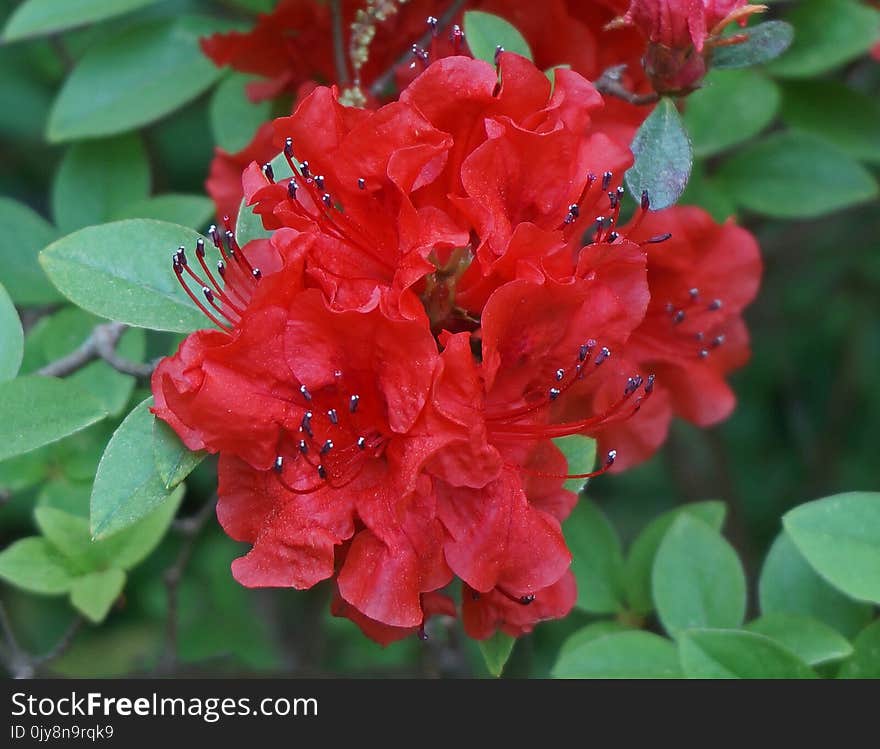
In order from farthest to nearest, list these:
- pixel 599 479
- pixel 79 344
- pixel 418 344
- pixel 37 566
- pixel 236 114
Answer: pixel 599 479, pixel 236 114, pixel 79 344, pixel 37 566, pixel 418 344

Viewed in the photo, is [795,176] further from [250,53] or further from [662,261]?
[250,53]

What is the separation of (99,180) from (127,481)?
0.76 meters

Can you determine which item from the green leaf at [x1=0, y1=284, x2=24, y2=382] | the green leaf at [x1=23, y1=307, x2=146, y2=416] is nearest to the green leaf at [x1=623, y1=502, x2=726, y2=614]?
the green leaf at [x1=23, y1=307, x2=146, y2=416]

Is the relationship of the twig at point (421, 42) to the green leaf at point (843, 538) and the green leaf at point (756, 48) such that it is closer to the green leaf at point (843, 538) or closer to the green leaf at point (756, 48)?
the green leaf at point (756, 48)

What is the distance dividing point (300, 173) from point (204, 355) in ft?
0.65

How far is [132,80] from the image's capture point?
1.70 meters

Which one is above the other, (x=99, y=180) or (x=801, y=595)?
(x=99, y=180)

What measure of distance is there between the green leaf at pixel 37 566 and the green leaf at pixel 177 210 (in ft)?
1.47

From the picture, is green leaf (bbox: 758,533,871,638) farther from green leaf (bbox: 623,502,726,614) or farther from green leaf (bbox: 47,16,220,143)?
green leaf (bbox: 47,16,220,143)

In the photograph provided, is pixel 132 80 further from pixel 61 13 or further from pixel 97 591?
pixel 97 591

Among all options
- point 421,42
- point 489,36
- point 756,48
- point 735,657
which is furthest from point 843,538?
point 421,42

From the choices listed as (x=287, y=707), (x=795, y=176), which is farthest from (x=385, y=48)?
(x=287, y=707)

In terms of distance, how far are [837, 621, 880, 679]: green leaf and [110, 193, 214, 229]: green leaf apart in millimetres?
945

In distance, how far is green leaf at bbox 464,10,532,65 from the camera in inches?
50.3
